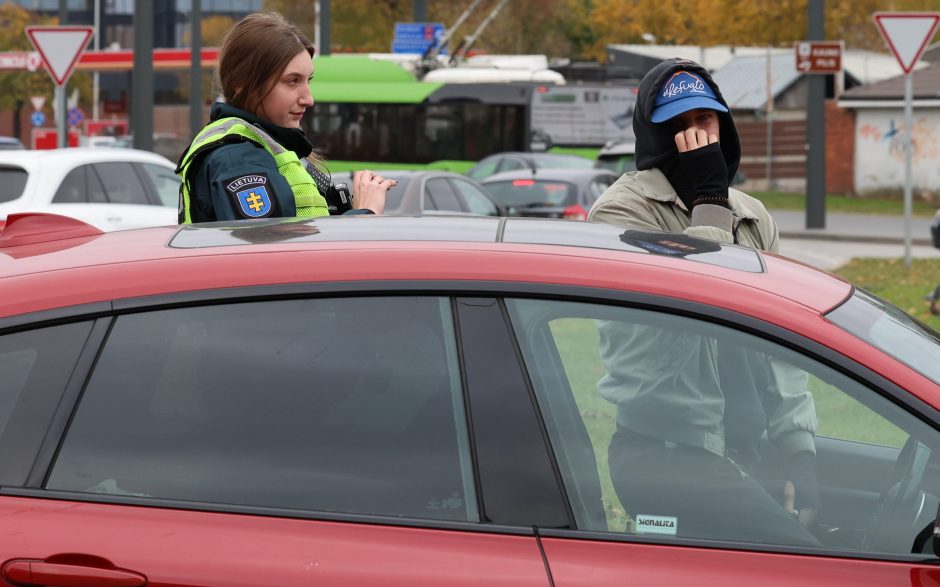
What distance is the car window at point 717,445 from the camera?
2.55 metres

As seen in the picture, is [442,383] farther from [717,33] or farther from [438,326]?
[717,33]

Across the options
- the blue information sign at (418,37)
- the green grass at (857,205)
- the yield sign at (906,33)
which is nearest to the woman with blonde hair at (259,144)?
the yield sign at (906,33)

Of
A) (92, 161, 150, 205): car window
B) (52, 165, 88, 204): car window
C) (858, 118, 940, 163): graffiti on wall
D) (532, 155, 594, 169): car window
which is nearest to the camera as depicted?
(52, 165, 88, 204): car window

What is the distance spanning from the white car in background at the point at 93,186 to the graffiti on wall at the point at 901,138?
23022mm

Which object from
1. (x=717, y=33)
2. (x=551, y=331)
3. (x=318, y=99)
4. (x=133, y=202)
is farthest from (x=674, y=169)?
(x=717, y=33)

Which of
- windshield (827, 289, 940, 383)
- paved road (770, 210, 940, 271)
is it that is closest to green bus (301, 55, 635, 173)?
paved road (770, 210, 940, 271)

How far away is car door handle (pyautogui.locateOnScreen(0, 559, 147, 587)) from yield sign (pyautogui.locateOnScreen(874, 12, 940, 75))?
15.7 m

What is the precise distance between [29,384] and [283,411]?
44cm

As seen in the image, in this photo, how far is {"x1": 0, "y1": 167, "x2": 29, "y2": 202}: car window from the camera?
13.0 m

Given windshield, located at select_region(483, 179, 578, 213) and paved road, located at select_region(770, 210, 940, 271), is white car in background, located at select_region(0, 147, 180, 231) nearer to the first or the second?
windshield, located at select_region(483, 179, 578, 213)

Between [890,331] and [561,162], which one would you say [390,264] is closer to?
[890,331]

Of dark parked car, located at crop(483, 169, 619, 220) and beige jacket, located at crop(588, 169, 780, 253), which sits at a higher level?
beige jacket, located at crop(588, 169, 780, 253)

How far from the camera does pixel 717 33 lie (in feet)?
163

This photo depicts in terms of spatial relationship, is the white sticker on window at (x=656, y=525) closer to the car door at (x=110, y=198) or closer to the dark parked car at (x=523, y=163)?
the car door at (x=110, y=198)
